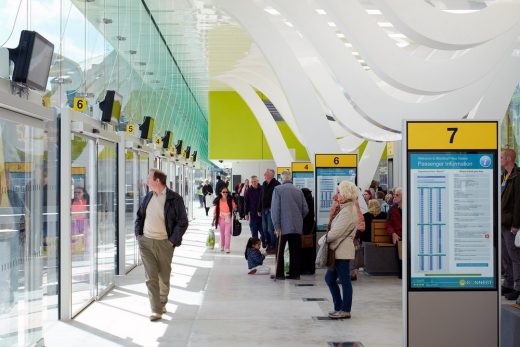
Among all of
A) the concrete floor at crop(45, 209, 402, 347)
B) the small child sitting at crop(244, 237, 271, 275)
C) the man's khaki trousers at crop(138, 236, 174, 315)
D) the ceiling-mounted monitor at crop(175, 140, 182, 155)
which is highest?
the ceiling-mounted monitor at crop(175, 140, 182, 155)

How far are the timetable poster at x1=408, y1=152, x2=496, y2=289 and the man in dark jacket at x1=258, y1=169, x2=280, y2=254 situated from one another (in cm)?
954

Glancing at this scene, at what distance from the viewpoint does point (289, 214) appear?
12.5 metres

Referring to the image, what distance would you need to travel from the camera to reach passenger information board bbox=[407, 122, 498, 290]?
→ 6.27 metres

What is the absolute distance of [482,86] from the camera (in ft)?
54.5

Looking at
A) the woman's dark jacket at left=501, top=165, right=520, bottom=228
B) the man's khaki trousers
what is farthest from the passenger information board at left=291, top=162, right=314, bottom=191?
the man's khaki trousers

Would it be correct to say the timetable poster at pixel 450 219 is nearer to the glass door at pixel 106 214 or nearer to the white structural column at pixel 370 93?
the glass door at pixel 106 214

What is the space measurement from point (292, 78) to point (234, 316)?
374 inches

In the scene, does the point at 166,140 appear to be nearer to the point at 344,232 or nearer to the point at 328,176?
the point at 328,176

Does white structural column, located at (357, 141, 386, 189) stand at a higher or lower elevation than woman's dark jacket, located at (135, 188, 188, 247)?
higher

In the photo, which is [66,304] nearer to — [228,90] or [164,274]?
[164,274]

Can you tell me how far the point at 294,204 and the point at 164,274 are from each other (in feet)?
11.8

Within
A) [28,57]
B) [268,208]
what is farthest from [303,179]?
[28,57]

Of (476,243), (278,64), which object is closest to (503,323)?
(476,243)

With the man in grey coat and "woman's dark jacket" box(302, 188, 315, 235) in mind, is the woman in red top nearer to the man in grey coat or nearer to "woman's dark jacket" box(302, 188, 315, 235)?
"woman's dark jacket" box(302, 188, 315, 235)
